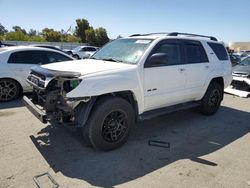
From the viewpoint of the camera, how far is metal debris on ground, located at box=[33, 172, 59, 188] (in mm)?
3131

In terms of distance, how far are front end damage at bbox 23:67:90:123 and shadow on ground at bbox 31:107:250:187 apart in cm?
60

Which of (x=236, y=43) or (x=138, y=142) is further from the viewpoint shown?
(x=236, y=43)

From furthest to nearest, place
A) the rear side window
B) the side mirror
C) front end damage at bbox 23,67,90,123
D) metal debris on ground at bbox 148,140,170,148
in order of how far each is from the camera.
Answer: the rear side window
metal debris on ground at bbox 148,140,170,148
the side mirror
front end damage at bbox 23,67,90,123

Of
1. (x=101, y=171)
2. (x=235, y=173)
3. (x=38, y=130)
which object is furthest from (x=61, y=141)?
(x=235, y=173)

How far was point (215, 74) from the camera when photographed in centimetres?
604

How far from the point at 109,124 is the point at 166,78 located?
1.49 meters

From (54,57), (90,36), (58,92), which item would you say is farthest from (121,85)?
(90,36)

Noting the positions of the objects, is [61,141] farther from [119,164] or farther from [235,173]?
[235,173]

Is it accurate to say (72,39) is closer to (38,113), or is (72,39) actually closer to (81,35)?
(81,35)

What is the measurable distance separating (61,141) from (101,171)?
4.13ft

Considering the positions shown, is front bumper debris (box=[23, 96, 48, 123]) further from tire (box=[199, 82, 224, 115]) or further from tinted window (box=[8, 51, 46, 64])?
tire (box=[199, 82, 224, 115])

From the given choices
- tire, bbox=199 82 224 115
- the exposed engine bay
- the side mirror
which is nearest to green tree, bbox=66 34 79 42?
tire, bbox=199 82 224 115

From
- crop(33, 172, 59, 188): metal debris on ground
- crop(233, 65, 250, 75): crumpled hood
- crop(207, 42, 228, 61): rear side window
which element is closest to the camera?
crop(33, 172, 59, 188): metal debris on ground

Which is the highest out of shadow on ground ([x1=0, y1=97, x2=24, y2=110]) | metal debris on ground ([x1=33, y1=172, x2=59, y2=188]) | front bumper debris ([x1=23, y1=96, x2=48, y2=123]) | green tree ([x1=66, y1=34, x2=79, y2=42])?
green tree ([x1=66, y1=34, x2=79, y2=42])
